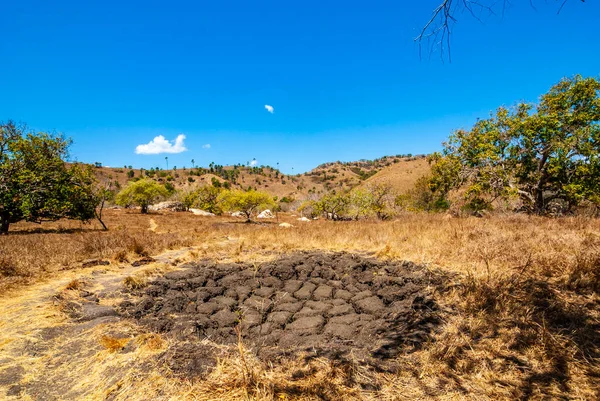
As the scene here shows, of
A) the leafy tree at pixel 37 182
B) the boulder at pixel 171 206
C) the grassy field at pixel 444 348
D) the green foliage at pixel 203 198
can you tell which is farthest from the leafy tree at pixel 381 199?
the boulder at pixel 171 206

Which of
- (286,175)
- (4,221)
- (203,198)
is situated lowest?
(4,221)

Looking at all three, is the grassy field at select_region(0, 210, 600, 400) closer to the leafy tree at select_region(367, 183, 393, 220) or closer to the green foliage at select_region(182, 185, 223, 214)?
Answer: the leafy tree at select_region(367, 183, 393, 220)

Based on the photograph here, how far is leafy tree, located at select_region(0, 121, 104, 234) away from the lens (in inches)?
512

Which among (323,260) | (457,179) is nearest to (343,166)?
(457,179)

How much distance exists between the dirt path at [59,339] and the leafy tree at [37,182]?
36.2 feet

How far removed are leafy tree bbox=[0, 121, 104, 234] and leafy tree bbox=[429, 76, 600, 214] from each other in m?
19.6

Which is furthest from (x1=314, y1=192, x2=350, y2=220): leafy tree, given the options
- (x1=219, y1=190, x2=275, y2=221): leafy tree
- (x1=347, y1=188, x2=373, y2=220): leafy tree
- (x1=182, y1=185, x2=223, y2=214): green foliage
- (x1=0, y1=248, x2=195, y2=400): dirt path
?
(x1=0, y1=248, x2=195, y2=400): dirt path

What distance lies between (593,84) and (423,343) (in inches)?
563

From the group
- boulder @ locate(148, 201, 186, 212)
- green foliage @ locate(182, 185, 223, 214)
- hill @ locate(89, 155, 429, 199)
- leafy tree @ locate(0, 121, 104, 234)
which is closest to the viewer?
leafy tree @ locate(0, 121, 104, 234)

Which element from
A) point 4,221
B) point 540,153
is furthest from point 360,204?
point 4,221

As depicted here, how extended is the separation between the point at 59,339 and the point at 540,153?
15985 millimetres

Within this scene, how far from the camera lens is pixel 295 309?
448cm

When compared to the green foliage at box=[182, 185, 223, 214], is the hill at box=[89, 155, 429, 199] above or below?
above

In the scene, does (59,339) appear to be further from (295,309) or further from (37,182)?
(37,182)
